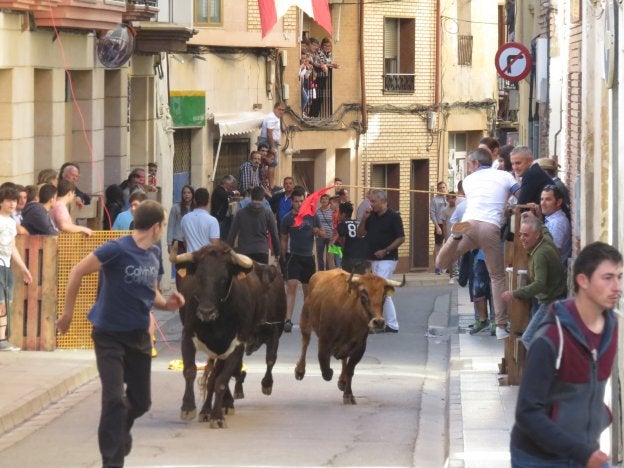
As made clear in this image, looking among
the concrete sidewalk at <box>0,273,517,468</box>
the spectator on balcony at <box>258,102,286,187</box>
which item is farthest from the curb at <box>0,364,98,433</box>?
the spectator on balcony at <box>258,102,286,187</box>

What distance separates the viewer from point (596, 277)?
273 inches

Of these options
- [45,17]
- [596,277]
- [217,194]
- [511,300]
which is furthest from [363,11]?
[596,277]

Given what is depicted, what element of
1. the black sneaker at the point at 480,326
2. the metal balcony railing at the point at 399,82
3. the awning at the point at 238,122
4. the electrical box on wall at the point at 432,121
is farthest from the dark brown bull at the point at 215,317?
the electrical box on wall at the point at 432,121

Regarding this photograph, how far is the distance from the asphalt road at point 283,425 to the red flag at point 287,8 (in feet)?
32.7

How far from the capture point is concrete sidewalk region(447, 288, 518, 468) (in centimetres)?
1188

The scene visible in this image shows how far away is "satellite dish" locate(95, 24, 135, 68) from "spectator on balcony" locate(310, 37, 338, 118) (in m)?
15.1

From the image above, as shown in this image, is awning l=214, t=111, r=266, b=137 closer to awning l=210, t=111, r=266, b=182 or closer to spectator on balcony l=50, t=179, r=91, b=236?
awning l=210, t=111, r=266, b=182

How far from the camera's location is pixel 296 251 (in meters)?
23.3

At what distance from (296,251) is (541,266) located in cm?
962

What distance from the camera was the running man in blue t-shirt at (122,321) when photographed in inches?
407

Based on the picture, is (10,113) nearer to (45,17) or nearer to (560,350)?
(45,17)

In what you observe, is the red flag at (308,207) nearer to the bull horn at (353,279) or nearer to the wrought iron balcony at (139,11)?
the wrought iron balcony at (139,11)

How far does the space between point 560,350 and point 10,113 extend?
607 inches

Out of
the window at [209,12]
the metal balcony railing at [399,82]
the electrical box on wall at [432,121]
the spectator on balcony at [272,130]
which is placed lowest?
the spectator on balcony at [272,130]
